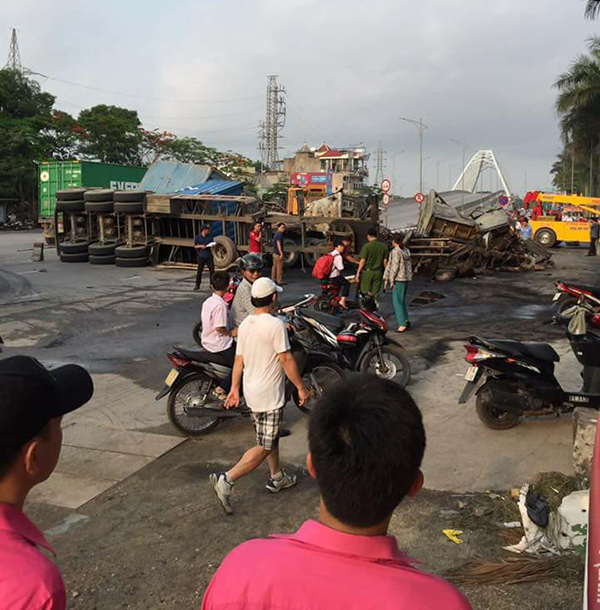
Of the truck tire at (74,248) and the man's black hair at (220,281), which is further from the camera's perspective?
the truck tire at (74,248)

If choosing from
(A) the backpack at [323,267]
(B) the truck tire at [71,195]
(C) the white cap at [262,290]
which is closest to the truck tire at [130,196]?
(B) the truck tire at [71,195]

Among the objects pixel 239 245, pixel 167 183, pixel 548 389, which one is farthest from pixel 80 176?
pixel 548 389

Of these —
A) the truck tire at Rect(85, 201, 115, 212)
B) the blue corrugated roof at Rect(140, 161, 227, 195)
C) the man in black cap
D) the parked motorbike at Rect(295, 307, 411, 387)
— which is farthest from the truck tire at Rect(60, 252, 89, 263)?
the man in black cap

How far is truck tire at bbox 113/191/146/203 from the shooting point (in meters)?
18.3

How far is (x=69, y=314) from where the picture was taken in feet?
38.0

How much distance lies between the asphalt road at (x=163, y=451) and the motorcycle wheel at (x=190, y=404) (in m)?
0.13

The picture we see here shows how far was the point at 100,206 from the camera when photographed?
18.7 meters

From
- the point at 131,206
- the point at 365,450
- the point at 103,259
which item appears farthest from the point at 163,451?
the point at 103,259

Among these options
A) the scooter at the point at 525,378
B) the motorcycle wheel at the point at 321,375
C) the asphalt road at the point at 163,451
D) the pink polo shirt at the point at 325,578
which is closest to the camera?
the pink polo shirt at the point at 325,578

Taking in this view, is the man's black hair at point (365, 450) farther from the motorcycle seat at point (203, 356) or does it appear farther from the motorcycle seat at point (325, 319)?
the motorcycle seat at point (325, 319)

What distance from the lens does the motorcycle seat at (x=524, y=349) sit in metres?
5.43

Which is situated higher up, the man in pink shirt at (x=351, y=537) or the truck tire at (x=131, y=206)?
the truck tire at (x=131, y=206)

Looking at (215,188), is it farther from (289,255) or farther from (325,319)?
(325,319)

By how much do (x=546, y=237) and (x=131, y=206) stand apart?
19.5m
